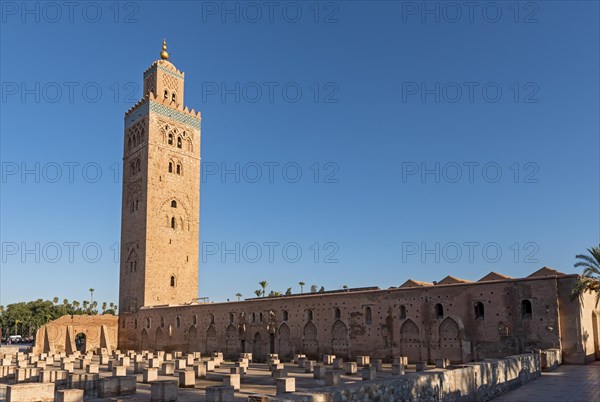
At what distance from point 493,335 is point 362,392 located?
1291 centimetres

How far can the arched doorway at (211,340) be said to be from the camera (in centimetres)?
3014

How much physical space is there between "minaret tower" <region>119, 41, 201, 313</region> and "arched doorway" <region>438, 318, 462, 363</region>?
74.7ft

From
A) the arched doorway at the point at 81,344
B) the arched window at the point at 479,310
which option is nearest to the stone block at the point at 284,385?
the arched window at the point at 479,310

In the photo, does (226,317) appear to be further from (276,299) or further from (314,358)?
(314,358)

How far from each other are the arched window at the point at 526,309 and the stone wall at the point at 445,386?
193 inches

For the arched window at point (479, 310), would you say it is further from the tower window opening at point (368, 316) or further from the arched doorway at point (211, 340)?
the arched doorway at point (211, 340)

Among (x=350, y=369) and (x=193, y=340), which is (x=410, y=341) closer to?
(x=350, y=369)

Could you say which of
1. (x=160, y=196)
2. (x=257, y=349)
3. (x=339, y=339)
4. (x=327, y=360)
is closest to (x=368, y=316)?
(x=339, y=339)

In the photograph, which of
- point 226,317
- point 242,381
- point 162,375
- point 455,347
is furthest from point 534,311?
point 226,317

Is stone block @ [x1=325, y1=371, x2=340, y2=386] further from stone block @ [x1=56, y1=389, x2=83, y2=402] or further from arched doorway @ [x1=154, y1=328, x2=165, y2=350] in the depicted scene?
arched doorway @ [x1=154, y1=328, x2=165, y2=350]

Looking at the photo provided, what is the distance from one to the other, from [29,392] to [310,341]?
49.3 ft

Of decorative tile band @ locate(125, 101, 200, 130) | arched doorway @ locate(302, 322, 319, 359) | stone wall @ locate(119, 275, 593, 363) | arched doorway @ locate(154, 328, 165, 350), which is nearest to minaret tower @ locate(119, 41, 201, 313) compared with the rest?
decorative tile band @ locate(125, 101, 200, 130)

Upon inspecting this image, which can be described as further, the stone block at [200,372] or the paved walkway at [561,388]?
the stone block at [200,372]

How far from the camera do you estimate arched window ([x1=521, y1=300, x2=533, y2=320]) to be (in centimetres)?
1816
